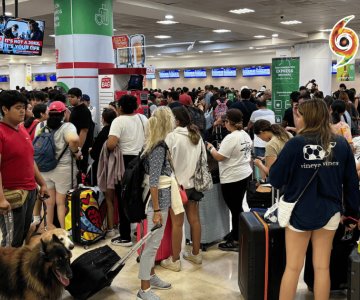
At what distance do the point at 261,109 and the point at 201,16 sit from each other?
533cm

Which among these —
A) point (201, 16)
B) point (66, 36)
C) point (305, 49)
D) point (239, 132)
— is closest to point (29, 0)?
point (66, 36)

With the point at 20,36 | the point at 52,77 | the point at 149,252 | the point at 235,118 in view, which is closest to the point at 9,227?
the point at 149,252

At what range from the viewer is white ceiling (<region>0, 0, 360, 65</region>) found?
9.94 meters

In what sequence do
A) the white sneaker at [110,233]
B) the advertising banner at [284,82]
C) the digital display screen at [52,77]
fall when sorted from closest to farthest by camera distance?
the white sneaker at [110,233], the advertising banner at [284,82], the digital display screen at [52,77]

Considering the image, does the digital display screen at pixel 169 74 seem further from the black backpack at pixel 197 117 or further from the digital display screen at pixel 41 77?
the black backpack at pixel 197 117

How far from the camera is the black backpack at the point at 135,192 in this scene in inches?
132

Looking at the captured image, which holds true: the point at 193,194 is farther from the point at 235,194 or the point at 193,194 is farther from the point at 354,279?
the point at 354,279

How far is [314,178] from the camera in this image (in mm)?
2746

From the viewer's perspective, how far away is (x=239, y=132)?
4.38 m

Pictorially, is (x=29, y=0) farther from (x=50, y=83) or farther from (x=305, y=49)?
(x=50, y=83)

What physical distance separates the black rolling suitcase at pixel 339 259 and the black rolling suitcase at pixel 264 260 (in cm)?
37

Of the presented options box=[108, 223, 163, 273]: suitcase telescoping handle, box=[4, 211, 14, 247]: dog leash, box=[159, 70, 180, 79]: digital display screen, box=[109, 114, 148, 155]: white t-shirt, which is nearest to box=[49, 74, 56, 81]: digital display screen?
box=[159, 70, 180, 79]: digital display screen

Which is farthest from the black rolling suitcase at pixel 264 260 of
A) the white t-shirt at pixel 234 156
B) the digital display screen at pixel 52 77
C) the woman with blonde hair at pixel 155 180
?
the digital display screen at pixel 52 77

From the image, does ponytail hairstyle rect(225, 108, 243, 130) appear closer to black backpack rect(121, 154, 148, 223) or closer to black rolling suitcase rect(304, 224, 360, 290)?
black backpack rect(121, 154, 148, 223)
